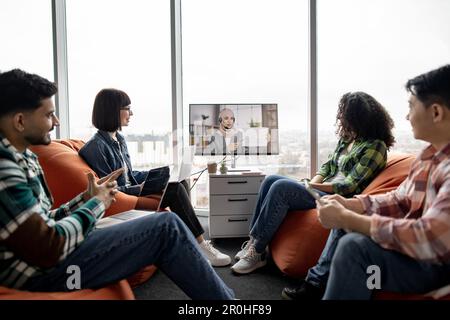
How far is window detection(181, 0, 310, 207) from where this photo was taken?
3.03 m

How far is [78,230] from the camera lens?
98 cm

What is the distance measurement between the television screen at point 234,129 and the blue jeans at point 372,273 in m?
1.85

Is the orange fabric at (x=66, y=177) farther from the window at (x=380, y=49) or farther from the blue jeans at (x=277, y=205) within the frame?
the window at (x=380, y=49)

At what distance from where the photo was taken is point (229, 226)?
2.49 m

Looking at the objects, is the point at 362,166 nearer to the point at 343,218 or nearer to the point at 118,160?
the point at 343,218

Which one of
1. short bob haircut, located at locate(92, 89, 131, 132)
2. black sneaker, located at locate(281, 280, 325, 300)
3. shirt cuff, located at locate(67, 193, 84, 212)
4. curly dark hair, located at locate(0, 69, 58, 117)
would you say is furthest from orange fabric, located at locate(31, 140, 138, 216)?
black sneaker, located at locate(281, 280, 325, 300)

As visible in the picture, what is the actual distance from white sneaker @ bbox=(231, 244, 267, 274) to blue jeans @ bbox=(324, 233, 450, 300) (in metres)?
1.04

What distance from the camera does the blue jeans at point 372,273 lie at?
93cm

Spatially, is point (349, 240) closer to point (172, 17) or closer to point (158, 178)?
point (158, 178)

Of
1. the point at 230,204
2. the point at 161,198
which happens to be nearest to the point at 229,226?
the point at 230,204

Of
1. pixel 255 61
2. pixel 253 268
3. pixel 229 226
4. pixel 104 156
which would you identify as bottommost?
pixel 253 268

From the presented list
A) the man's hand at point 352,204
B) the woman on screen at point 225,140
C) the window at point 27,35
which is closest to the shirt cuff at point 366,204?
the man's hand at point 352,204

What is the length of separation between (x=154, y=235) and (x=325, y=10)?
9.01 ft

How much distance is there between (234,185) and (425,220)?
168 cm
